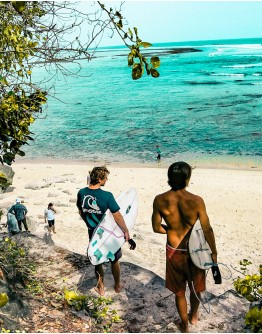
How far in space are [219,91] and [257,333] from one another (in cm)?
4695

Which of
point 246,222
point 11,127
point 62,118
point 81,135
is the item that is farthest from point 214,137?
point 11,127

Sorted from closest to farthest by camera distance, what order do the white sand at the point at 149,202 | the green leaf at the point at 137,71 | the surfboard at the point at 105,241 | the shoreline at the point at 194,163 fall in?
the green leaf at the point at 137,71 < the surfboard at the point at 105,241 < the white sand at the point at 149,202 < the shoreline at the point at 194,163

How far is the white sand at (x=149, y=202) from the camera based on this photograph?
973cm

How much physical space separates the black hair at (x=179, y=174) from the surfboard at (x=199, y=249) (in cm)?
39

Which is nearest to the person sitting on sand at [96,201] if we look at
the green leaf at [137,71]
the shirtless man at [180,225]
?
the shirtless man at [180,225]

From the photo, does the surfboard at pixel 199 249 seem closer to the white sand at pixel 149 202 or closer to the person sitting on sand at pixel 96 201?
the person sitting on sand at pixel 96 201

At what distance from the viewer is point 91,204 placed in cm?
425

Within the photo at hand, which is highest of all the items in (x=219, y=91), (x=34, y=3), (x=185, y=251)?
(x=219, y=91)

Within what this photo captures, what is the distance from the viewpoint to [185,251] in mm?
3600

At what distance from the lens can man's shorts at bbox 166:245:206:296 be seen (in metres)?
3.63

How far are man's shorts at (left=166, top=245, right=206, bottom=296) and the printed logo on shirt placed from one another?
98cm

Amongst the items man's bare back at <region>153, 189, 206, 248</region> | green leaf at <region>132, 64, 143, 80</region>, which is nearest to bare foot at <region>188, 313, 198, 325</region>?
man's bare back at <region>153, 189, 206, 248</region>

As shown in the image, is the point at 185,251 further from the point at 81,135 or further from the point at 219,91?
the point at 219,91

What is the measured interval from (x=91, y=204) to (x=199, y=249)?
1.34 meters
